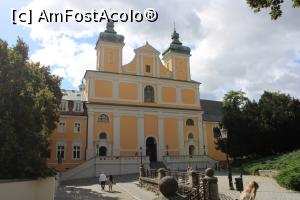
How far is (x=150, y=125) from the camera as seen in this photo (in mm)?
42250

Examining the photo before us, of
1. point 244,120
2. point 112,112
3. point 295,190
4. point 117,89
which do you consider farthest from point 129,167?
point 295,190

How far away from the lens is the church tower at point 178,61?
152ft

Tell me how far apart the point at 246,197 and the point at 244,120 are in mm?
30614

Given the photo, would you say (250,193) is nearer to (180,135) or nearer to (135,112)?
(135,112)

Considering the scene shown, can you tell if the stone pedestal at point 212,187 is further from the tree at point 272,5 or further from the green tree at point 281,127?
the green tree at point 281,127

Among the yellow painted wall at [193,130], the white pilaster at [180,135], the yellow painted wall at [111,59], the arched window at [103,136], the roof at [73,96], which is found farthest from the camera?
the yellow painted wall at [193,130]

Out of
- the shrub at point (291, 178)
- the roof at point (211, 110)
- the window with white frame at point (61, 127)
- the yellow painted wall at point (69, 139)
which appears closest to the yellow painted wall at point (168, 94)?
the roof at point (211, 110)

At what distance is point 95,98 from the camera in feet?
132

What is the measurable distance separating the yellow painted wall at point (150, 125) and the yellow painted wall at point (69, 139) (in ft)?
24.7

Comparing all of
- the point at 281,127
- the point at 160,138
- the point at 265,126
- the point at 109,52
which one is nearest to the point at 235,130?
the point at 265,126

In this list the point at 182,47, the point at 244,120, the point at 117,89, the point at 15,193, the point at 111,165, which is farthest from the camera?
the point at 182,47

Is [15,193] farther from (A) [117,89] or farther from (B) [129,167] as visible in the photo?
(A) [117,89]

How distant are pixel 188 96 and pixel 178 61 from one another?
509 centimetres

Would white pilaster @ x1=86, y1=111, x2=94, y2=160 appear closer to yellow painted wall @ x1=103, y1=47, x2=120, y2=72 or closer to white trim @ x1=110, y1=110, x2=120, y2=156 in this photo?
white trim @ x1=110, y1=110, x2=120, y2=156
